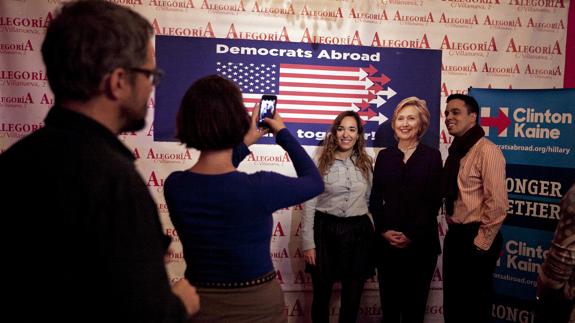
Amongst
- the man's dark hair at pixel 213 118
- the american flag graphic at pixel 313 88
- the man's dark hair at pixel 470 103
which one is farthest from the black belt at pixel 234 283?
the american flag graphic at pixel 313 88

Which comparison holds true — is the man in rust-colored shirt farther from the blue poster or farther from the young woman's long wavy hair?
→ the young woman's long wavy hair

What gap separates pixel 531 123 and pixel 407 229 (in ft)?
3.89

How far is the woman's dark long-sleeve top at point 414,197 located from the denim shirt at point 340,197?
0.50ft

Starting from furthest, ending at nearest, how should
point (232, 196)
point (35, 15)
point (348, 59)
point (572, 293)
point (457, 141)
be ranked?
point (348, 59) < point (35, 15) < point (457, 141) < point (572, 293) < point (232, 196)

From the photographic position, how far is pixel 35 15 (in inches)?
144

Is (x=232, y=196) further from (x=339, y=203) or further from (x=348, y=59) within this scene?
(x=348, y=59)

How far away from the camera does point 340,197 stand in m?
3.38

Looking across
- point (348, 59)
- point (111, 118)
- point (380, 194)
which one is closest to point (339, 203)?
point (380, 194)

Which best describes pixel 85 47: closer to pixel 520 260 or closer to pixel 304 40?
pixel 304 40

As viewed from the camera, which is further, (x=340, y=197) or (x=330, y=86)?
(x=330, y=86)

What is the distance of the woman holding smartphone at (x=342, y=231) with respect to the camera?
3336 mm

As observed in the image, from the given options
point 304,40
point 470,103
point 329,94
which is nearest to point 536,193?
point 470,103

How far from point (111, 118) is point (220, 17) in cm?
313

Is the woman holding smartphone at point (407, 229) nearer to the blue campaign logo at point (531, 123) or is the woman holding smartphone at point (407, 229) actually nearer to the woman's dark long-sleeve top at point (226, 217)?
the blue campaign logo at point (531, 123)
